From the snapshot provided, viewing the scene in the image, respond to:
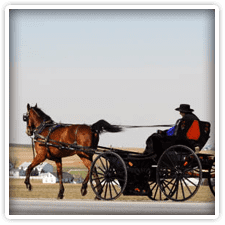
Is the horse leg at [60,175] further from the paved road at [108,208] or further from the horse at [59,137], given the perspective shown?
the paved road at [108,208]

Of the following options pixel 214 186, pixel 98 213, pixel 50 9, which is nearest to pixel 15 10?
pixel 50 9

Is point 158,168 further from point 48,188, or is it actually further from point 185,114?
point 48,188

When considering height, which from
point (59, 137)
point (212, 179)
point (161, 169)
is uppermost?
point (59, 137)

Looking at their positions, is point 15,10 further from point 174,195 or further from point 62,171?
point 174,195

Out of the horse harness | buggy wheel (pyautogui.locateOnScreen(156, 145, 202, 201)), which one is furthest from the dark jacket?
the horse harness

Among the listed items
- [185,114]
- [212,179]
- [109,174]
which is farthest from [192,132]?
[109,174]

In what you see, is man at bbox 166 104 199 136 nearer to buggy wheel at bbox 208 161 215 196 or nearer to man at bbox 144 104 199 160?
man at bbox 144 104 199 160

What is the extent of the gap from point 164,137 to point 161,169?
0.80 m

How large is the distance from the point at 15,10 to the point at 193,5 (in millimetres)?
4400

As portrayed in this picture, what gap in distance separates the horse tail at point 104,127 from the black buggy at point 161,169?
53 cm

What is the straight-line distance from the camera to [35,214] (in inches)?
682

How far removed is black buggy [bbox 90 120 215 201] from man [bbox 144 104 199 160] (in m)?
0.05

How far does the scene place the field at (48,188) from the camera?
17812 mm

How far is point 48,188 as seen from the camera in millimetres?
18859
